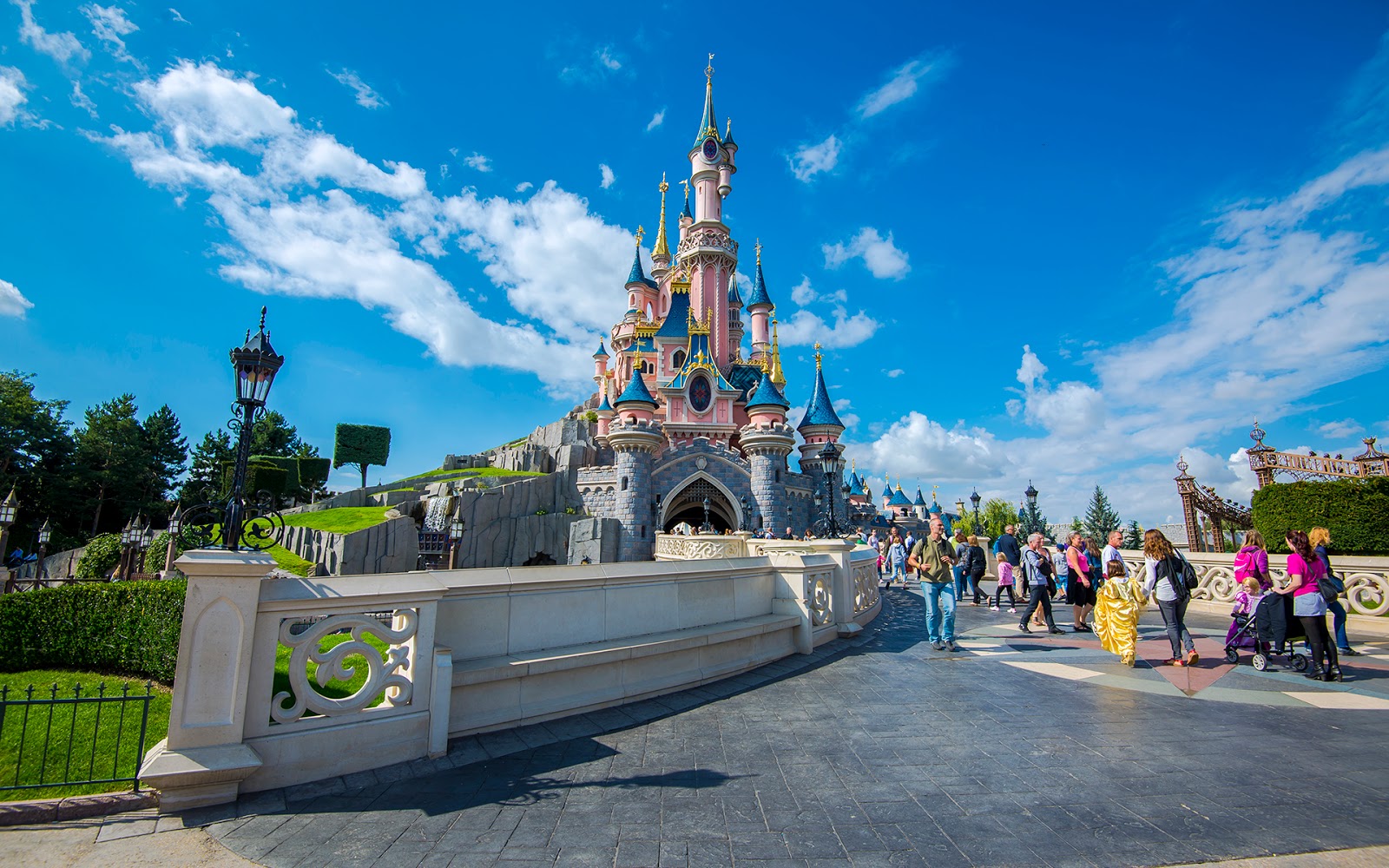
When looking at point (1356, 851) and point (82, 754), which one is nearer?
point (1356, 851)

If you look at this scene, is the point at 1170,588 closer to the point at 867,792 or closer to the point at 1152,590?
the point at 1152,590

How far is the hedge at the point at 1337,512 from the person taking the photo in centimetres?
2022

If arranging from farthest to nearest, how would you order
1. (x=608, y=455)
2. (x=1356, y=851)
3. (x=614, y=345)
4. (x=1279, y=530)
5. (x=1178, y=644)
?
(x=614, y=345) < (x=608, y=455) < (x=1279, y=530) < (x=1178, y=644) < (x=1356, y=851)

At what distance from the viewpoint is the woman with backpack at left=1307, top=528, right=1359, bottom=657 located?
6.93m

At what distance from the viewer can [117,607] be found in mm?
8930

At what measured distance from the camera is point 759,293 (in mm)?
52594

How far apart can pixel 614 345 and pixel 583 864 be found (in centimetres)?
5266

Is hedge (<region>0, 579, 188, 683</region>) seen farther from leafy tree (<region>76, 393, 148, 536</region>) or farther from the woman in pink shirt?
leafy tree (<region>76, 393, 148, 536</region>)

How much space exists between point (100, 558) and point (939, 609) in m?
20.6

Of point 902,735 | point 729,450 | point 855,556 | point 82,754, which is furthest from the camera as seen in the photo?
point 729,450

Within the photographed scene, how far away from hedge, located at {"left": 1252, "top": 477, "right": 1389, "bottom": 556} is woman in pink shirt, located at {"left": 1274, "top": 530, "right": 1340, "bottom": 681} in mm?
16470

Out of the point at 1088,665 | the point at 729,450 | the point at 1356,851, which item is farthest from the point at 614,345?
the point at 1356,851

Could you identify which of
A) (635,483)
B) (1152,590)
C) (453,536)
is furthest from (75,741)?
(635,483)

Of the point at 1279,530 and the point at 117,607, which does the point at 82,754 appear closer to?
the point at 117,607
